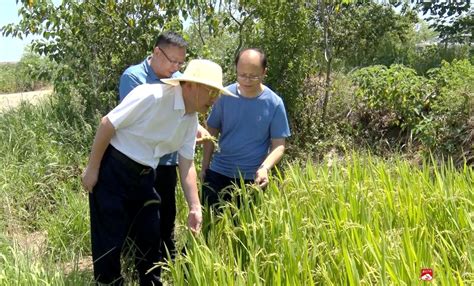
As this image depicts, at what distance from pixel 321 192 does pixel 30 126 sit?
4.29 meters

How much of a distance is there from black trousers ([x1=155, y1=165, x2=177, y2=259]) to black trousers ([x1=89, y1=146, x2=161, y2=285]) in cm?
19

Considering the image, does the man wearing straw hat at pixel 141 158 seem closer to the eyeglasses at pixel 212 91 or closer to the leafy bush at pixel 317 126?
the eyeglasses at pixel 212 91

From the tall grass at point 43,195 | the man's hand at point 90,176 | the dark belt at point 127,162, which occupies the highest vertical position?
the dark belt at point 127,162

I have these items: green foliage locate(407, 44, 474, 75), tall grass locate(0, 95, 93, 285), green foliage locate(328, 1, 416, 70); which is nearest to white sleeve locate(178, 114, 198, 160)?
tall grass locate(0, 95, 93, 285)

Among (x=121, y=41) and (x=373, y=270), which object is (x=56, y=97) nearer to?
(x=121, y=41)

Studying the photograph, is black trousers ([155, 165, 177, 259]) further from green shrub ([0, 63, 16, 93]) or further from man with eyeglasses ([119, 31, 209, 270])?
green shrub ([0, 63, 16, 93])

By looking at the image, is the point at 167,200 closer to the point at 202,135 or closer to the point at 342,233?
the point at 202,135

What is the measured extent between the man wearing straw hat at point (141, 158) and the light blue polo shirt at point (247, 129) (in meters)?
0.43

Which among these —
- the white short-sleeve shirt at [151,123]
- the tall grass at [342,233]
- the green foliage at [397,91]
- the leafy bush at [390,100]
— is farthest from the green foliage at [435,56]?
the white short-sleeve shirt at [151,123]

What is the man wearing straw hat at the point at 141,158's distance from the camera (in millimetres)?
2564

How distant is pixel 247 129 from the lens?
3.26 metres

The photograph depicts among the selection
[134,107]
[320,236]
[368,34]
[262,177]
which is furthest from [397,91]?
[134,107]

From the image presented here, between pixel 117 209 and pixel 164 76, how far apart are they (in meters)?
0.78

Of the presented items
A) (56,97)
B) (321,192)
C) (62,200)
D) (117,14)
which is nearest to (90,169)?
(321,192)
